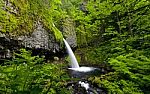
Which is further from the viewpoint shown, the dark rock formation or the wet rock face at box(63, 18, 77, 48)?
the wet rock face at box(63, 18, 77, 48)

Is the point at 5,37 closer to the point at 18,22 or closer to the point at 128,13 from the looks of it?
the point at 18,22

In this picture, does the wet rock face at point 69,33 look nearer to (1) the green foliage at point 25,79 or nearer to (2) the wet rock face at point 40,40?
(2) the wet rock face at point 40,40

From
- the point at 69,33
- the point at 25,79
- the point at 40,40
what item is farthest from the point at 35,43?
the point at 25,79

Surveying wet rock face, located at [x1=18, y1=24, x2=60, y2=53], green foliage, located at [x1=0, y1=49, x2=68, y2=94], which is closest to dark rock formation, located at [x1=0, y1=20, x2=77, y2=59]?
wet rock face, located at [x1=18, y1=24, x2=60, y2=53]

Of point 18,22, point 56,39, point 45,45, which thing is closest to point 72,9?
point 56,39

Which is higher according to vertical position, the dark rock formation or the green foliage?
the dark rock formation

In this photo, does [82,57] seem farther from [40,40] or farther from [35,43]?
[35,43]

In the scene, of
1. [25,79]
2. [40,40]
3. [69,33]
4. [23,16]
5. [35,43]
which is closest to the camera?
[25,79]

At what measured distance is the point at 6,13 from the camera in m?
6.79

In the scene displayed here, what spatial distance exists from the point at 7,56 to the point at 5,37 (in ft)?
2.30

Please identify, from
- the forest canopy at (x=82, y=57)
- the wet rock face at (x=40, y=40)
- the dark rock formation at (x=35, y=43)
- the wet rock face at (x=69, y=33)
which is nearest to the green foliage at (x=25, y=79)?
the forest canopy at (x=82, y=57)

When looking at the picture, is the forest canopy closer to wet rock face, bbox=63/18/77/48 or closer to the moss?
the moss

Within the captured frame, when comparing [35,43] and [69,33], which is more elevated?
[69,33]

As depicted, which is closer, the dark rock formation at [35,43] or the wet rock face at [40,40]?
the dark rock formation at [35,43]
